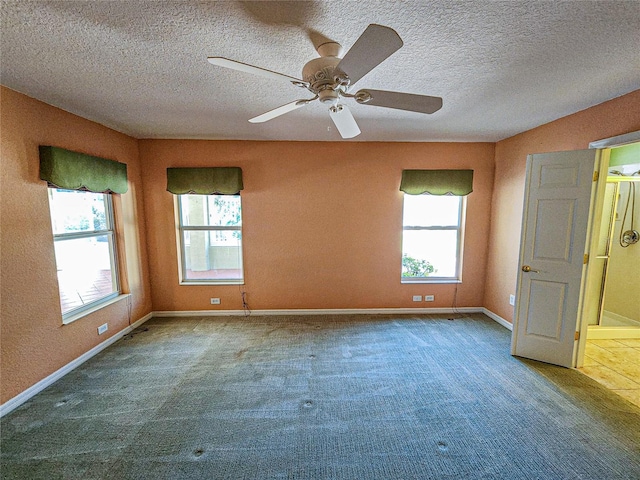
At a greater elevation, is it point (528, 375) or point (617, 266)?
point (617, 266)

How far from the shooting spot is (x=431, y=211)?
391 cm

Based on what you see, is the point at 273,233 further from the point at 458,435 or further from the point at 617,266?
the point at 617,266

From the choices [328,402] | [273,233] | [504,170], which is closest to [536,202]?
[504,170]

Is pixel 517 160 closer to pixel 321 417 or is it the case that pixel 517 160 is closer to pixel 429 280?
pixel 429 280

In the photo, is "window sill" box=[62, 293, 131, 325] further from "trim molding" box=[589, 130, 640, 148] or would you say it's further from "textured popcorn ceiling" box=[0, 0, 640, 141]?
"trim molding" box=[589, 130, 640, 148]

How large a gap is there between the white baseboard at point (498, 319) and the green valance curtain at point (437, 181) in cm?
174

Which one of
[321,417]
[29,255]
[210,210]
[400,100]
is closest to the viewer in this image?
[400,100]

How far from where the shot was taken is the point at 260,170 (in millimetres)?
3717

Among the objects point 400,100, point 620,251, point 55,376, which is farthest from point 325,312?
point 620,251

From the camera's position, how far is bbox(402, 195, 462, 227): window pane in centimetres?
389

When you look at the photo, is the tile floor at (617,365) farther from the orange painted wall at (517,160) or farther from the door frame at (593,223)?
the orange painted wall at (517,160)

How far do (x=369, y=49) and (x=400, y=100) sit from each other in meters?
0.50

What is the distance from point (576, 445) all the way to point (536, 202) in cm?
198

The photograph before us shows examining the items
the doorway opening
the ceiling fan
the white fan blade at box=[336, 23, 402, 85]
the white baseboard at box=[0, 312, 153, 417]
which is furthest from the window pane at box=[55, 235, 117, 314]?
the doorway opening
